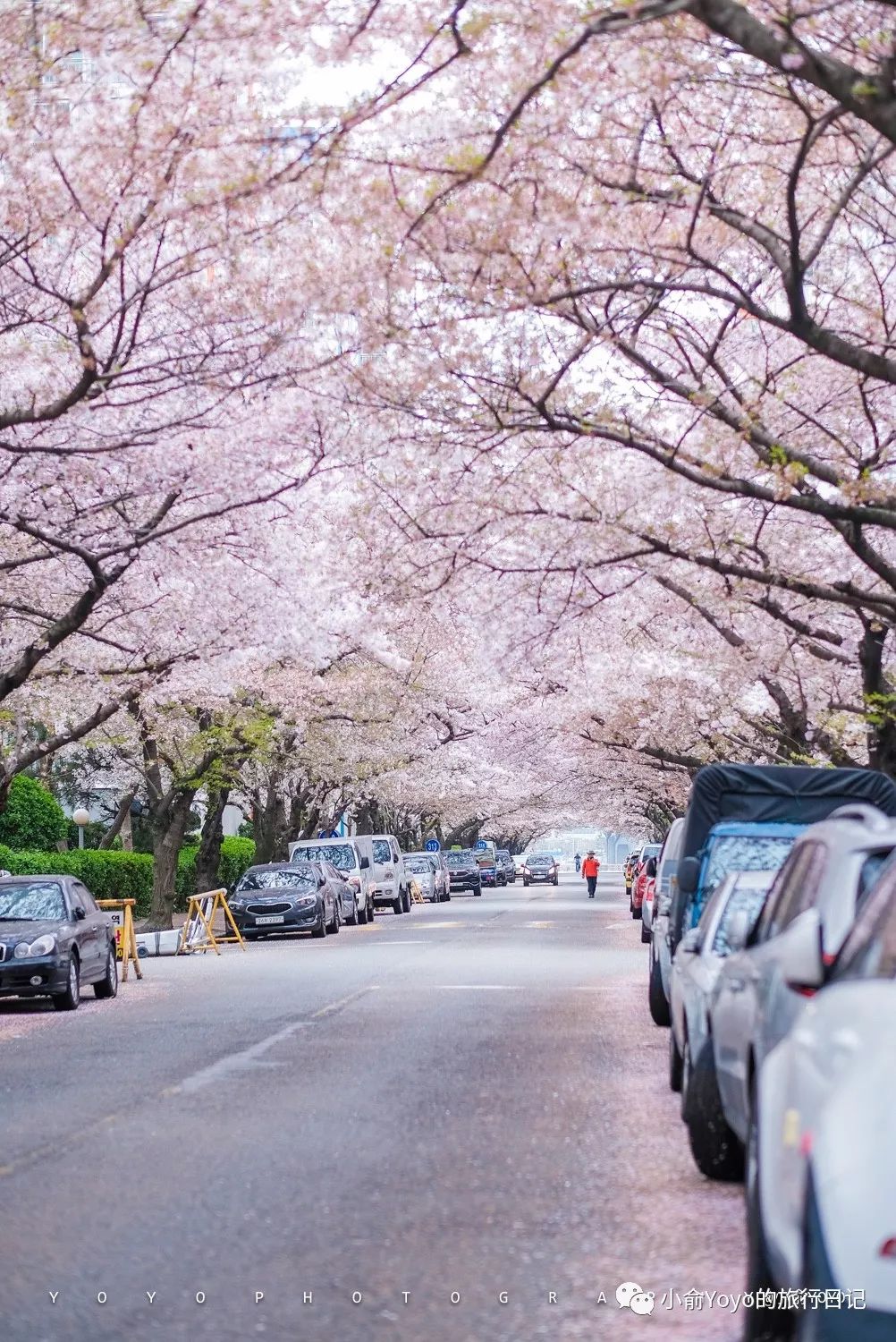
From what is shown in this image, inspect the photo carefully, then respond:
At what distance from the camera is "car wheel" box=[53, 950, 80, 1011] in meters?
19.6

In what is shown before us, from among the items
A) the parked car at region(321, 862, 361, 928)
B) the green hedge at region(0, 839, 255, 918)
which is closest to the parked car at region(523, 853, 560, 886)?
the green hedge at region(0, 839, 255, 918)

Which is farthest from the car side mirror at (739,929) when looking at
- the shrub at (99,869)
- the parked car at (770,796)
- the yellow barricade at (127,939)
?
the shrub at (99,869)

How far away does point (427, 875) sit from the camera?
67938 mm

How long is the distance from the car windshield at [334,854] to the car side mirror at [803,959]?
42.8 m

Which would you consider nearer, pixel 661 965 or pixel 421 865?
pixel 661 965

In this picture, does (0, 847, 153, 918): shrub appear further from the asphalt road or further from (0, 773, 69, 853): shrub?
the asphalt road

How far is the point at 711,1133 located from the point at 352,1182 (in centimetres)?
175

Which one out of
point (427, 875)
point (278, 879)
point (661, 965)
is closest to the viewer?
point (661, 965)

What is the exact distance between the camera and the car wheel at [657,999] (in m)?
16.6

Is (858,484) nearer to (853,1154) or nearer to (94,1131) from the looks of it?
(94,1131)

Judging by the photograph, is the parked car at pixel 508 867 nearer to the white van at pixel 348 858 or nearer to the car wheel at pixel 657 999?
the white van at pixel 348 858

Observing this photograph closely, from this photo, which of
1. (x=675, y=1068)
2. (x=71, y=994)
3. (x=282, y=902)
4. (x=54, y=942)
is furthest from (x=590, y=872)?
(x=675, y=1068)

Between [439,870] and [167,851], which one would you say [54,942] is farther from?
[439,870]

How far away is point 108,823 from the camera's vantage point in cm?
7631
